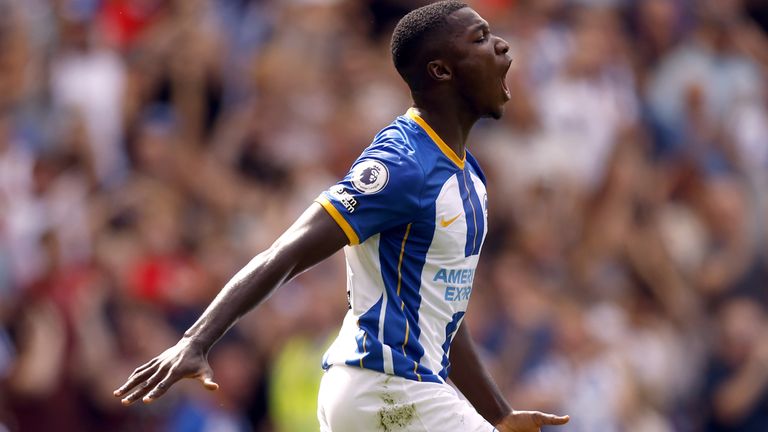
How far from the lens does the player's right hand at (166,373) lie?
4.55 meters

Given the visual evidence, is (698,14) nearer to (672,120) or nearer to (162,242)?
(672,120)

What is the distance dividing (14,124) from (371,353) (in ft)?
24.6

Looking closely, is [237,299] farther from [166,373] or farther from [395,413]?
[395,413]

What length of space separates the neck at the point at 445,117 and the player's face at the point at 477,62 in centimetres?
6

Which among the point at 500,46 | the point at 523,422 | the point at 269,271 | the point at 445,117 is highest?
the point at 500,46

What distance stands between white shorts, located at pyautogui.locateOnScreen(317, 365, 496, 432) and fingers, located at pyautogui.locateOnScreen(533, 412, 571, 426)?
0.38 meters

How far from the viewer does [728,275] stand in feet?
40.2

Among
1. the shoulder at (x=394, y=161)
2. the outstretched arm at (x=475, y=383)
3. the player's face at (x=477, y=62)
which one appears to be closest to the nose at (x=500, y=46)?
the player's face at (x=477, y=62)

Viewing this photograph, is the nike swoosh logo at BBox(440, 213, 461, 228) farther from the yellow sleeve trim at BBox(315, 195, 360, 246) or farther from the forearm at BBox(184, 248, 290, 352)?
the forearm at BBox(184, 248, 290, 352)

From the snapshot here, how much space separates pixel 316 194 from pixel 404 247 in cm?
615

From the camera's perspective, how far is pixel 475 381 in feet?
19.0

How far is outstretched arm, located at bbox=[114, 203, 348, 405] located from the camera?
4.59 meters

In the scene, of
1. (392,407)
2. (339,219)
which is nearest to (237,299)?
(339,219)

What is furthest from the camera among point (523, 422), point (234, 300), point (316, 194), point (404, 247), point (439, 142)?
point (316, 194)
